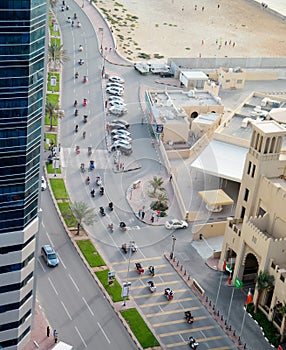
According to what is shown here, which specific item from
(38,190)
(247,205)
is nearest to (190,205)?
(247,205)

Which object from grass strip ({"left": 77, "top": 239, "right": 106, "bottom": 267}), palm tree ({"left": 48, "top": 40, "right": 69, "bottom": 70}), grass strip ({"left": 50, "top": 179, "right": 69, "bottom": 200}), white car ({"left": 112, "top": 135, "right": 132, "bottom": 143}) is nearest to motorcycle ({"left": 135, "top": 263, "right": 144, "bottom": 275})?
grass strip ({"left": 77, "top": 239, "right": 106, "bottom": 267})

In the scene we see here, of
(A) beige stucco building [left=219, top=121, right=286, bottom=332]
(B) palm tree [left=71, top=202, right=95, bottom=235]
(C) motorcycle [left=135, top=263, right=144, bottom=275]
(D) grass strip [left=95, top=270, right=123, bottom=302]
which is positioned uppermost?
(A) beige stucco building [left=219, top=121, right=286, bottom=332]

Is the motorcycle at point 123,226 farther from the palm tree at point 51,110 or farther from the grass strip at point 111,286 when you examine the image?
the palm tree at point 51,110

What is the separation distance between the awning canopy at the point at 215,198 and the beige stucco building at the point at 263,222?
8.57 m

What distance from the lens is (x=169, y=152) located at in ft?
375

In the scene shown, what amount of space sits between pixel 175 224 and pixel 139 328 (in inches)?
868

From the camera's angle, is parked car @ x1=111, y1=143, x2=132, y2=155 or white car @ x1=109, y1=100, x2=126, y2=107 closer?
parked car @ x1=111, y1=143, x2=132, y2=155

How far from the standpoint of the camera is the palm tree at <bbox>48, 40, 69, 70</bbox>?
14525 centimetres

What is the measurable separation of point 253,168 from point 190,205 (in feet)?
54.3

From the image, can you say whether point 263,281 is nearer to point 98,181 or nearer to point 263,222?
point 263,222

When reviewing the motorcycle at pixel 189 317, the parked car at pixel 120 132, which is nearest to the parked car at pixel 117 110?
the parked car at pixel 120 132

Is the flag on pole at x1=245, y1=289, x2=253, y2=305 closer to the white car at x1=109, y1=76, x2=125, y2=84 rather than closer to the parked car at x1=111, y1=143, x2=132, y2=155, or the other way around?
the parked car at x1=111, y1=143, x2=132, y2=155

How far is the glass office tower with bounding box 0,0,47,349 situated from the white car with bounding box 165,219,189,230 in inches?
1119

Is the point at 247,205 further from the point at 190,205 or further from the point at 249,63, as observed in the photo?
the point at 249,63
